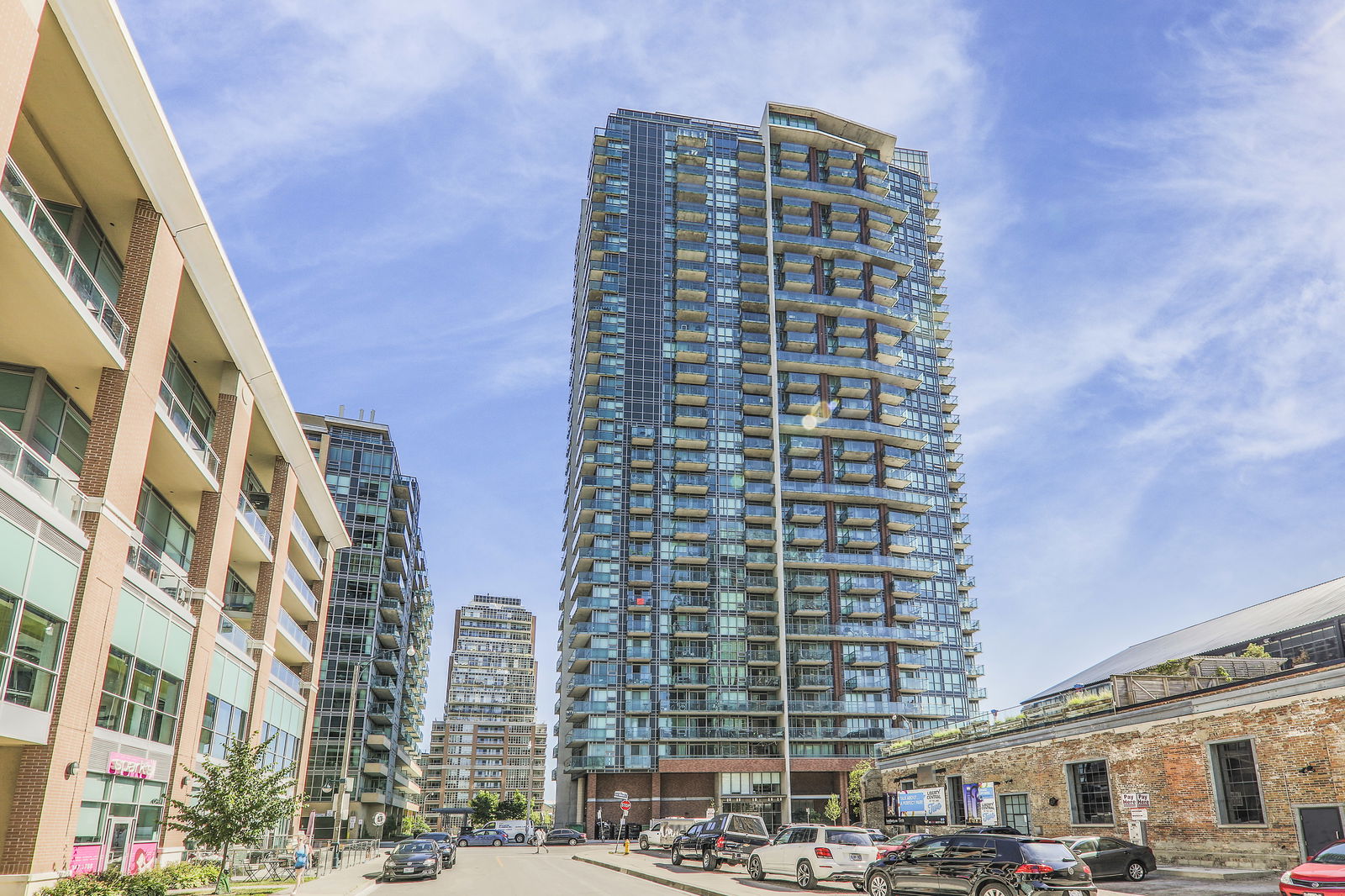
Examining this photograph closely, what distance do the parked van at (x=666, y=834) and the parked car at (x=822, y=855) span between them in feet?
58.9

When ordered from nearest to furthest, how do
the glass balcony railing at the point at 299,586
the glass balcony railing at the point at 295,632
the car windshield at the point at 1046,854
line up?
1. the car windshield at the point at 1046,854
2. the glass balcony railing at the point at 295,632
3. the glass balcony railing at the point at 299,586

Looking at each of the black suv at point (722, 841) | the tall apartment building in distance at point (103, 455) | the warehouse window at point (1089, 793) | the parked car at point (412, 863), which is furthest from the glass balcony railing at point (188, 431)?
the warehouse window at point (1089, 793)

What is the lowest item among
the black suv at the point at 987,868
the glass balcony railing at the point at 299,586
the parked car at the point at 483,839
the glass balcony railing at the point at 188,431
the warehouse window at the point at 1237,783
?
the parked car at the point at 483,839

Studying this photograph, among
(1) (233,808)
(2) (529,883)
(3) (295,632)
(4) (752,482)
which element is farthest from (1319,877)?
(4) (752,482)

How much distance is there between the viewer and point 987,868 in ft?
60.9

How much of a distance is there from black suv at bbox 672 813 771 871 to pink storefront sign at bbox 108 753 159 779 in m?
18.7

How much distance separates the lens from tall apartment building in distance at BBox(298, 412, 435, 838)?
85688 millimetres

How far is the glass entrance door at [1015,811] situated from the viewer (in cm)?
3609

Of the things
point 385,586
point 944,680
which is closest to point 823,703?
point 944,680

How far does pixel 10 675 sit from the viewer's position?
19.4 m

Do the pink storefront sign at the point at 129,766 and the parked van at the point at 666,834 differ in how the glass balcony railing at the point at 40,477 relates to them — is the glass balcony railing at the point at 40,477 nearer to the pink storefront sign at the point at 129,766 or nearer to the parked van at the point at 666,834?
the pink storefront sign at the point at 129,766

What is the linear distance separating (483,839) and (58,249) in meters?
59.8

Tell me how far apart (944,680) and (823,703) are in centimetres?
1513

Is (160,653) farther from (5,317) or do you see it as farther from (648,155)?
(648,155)
